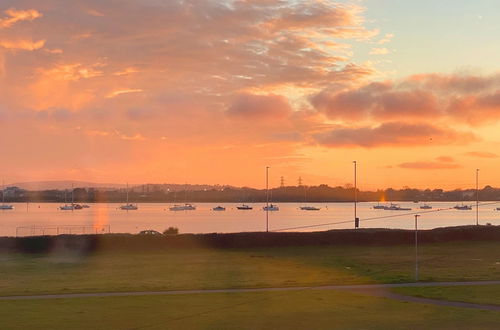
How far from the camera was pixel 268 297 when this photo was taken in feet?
109

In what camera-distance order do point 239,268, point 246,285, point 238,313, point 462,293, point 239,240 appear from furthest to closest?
point 239,240 < point 239,268 < point 246,285 < point 462,293 < point 238,313

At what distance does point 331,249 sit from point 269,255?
26.7ft

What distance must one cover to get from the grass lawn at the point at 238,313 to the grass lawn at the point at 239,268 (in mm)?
5275

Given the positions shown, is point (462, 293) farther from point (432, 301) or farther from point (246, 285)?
point (246, 285)

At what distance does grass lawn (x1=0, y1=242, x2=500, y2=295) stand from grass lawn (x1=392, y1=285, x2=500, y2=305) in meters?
4.17

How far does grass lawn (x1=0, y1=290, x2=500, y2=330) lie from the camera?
25609 millimetres

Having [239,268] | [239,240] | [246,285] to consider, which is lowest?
[239,268]

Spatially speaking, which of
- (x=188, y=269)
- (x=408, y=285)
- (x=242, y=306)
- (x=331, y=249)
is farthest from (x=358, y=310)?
(x=331, y=249)

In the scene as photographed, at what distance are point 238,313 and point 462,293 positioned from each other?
1297 cm

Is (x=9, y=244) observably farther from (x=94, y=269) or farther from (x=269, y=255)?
(x=269, y=255)

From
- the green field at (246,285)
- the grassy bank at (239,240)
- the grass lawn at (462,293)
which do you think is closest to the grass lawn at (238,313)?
the green field at (246,285)

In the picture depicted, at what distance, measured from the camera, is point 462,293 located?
3475 cm

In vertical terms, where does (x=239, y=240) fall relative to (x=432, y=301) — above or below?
above

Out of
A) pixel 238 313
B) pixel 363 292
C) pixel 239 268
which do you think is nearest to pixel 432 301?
pixel 363 292
